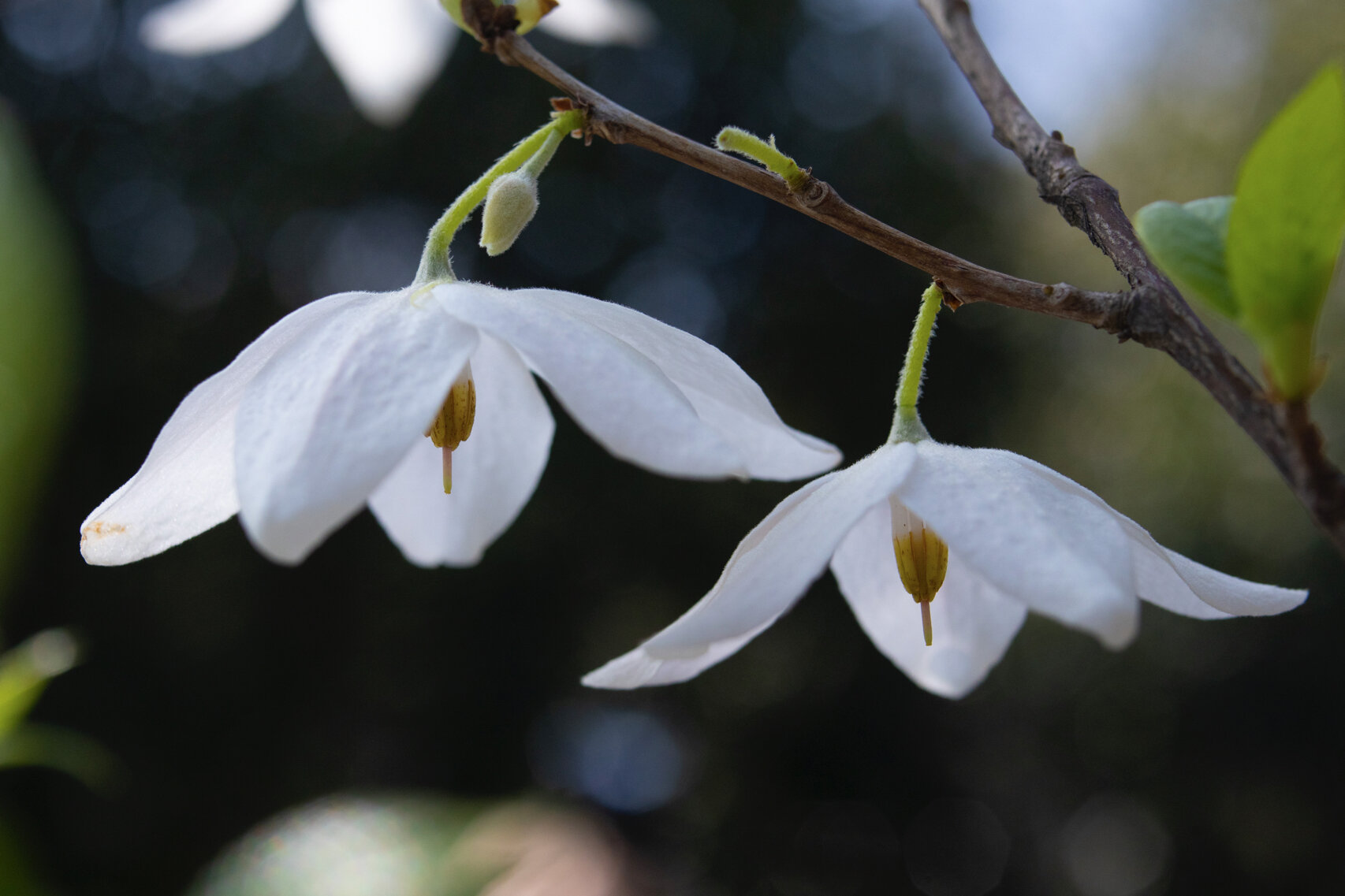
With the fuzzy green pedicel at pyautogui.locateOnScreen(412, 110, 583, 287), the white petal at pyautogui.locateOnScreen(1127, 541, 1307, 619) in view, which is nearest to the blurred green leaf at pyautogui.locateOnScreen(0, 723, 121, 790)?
the fuzzy green pedicel at pyautogui.locateOnScreen(412, 110, 583, 287)

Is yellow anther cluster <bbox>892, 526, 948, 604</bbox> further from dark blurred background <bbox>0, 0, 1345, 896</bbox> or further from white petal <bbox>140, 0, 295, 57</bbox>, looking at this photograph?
dark blurred background <bbox>0, 0, 1345, 896</bbox>

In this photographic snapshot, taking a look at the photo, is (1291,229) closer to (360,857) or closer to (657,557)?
(360,857)

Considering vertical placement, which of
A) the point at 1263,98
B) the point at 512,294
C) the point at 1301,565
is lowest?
the point at 1301,565

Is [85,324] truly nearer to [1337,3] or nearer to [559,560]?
[559,560]

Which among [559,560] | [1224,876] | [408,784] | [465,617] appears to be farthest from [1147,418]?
[408,784]

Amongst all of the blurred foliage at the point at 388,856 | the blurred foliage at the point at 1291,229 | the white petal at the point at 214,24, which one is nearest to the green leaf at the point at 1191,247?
the blurred foliage at the point at 1291,229

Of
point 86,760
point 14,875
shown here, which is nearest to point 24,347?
point 14,875
